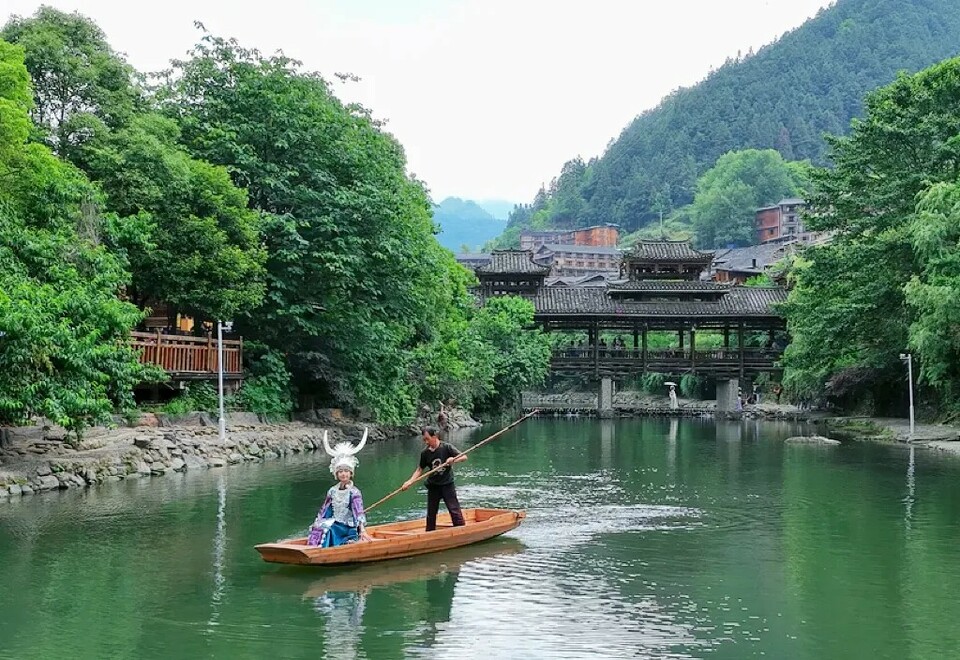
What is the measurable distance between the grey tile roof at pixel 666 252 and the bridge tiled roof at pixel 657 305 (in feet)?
15.2

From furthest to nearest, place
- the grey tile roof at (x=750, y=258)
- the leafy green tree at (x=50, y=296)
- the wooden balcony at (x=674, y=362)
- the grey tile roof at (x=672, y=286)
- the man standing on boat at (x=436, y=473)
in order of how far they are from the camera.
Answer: the grey tile roof at (x=750, y=258) → the grey tile roof at (x=672, y=286) → the wooden balcony at (x=674, y=362) → the leafy green tree at (x=50, y=296) → the man standing on boat at (x=436, y=473)

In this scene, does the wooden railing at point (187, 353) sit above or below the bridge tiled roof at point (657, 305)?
below

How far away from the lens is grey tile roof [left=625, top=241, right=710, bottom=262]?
5672 cm

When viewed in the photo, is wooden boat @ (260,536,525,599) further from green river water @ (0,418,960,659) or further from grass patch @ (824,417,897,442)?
grass patch @ (824,417,897,442)

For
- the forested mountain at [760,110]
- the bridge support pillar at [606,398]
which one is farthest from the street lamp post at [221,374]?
the forested mountain at [760,110]

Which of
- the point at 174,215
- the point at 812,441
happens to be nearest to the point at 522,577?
the point at 174,215

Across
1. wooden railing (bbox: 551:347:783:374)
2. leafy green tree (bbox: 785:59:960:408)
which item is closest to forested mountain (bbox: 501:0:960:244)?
wooden railing (bbox: 551:347:783:374)

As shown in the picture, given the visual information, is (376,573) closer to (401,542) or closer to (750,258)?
(401,542)

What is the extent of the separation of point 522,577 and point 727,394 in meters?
42.5

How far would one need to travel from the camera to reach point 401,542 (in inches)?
460

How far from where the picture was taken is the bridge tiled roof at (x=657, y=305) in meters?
50.2

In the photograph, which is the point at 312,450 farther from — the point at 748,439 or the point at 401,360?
the point at 748,439

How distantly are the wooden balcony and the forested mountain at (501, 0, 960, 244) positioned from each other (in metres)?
86.6

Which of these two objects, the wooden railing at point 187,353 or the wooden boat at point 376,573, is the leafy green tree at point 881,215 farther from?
the wooden boat at point 376,573
